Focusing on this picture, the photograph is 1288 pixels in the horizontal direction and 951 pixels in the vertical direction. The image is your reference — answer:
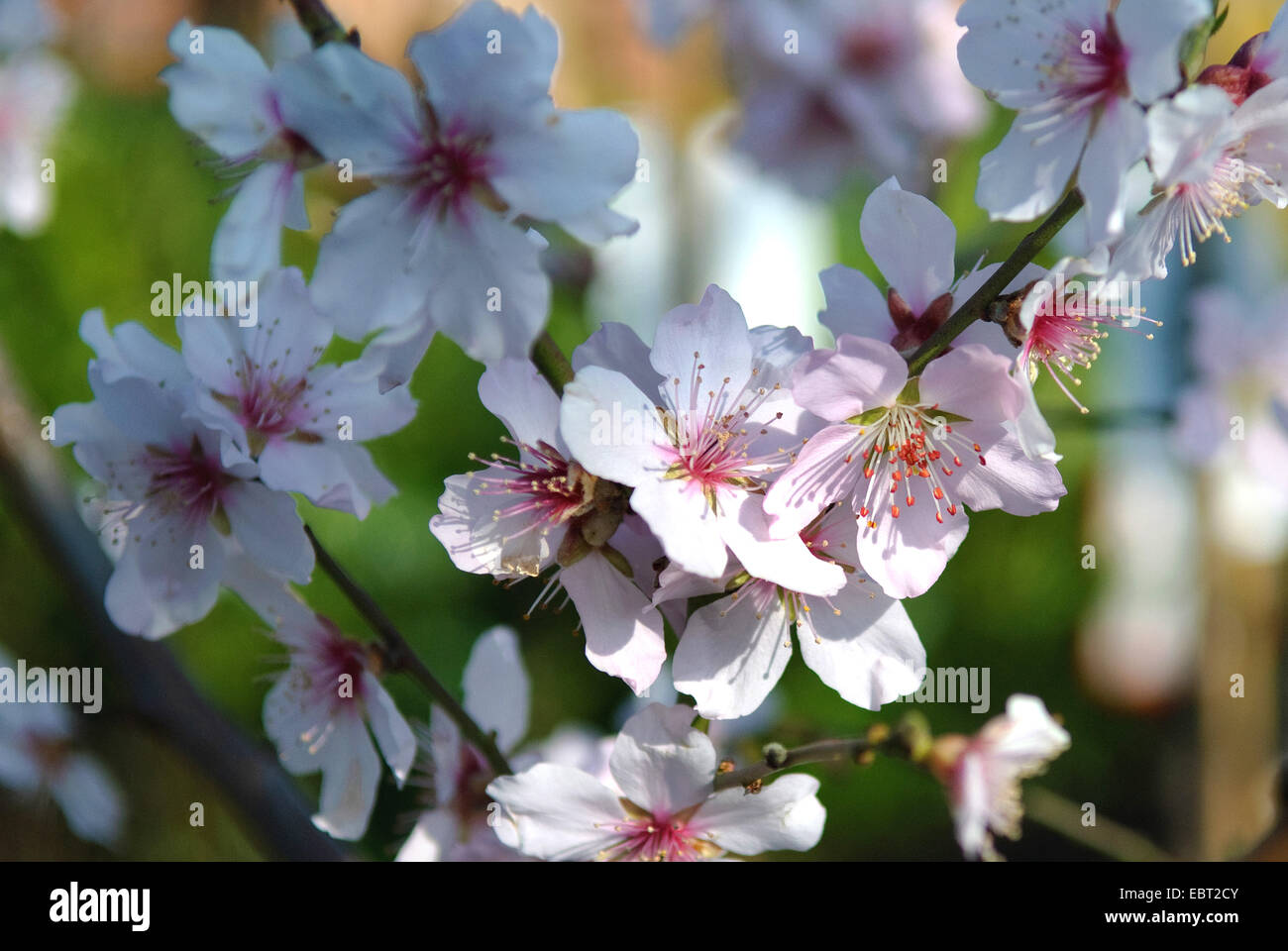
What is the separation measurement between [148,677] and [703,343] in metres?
0.85

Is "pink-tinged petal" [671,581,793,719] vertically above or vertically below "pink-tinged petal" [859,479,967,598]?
below

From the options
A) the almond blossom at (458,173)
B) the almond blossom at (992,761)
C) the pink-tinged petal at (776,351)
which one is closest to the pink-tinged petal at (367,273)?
the almond blossom at (458,173)

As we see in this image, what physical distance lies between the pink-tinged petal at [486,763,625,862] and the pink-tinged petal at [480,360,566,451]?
222 millimetres

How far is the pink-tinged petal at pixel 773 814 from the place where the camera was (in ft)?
2.19

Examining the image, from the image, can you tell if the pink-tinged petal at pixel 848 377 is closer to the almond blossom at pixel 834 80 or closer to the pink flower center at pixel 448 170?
the pink flower center at pixel 448 170

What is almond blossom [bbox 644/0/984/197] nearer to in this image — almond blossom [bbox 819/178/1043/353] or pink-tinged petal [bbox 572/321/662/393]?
almond blossom [bbox 819/178/1043/353]

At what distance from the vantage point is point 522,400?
2.07 ft

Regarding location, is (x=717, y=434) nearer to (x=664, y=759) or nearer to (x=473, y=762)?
(x=664, y=759)

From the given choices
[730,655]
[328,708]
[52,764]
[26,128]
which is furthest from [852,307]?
[26,128]

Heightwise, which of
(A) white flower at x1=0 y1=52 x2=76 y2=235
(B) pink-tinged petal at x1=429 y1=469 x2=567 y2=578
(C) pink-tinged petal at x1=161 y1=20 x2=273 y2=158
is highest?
(A) white flower at x1=0 y1=52 x2=76 y2=235

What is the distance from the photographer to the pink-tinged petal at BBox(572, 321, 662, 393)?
2.09 ft

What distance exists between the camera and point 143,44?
4.32 metres

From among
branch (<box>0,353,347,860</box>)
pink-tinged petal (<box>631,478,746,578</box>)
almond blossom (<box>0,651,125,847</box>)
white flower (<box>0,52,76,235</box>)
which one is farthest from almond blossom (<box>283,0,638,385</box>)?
white flower (<box>0,52,76,235</box>)

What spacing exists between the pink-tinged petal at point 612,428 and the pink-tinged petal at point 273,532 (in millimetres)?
221
